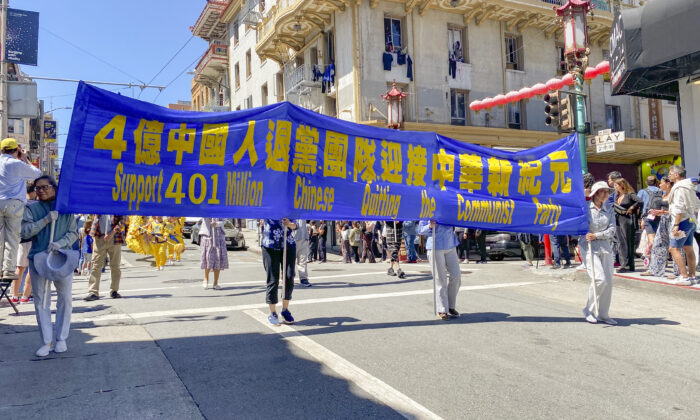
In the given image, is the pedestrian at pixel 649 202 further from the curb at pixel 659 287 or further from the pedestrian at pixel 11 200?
the pedestrian at pixel 11 200

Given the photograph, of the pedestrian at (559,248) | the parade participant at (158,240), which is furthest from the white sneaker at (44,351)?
the pedestrian at (559,248)

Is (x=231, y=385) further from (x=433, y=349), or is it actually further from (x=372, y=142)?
(x=372, y=142)

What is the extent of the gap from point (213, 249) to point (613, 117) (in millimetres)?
26168

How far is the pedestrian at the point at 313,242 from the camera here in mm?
18562

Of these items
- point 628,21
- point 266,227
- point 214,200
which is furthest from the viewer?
point 628,21

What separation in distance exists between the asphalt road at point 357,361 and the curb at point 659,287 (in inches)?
14.8

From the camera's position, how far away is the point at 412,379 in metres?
4.29

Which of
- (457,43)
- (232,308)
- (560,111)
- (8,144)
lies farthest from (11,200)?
(457,43)

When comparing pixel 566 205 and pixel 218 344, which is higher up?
pixel 566 205

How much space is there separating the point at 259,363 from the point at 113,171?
8.25 ft

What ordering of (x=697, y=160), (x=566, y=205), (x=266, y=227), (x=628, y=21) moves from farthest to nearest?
(x=697, y=160) → (x=628, y=21) → (x=566, y=205) → (x=266, y=227)

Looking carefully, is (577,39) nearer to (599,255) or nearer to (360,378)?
(599,255)

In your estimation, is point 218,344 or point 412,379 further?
point 218,344

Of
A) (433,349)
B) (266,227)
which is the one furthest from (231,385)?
(266,227)
